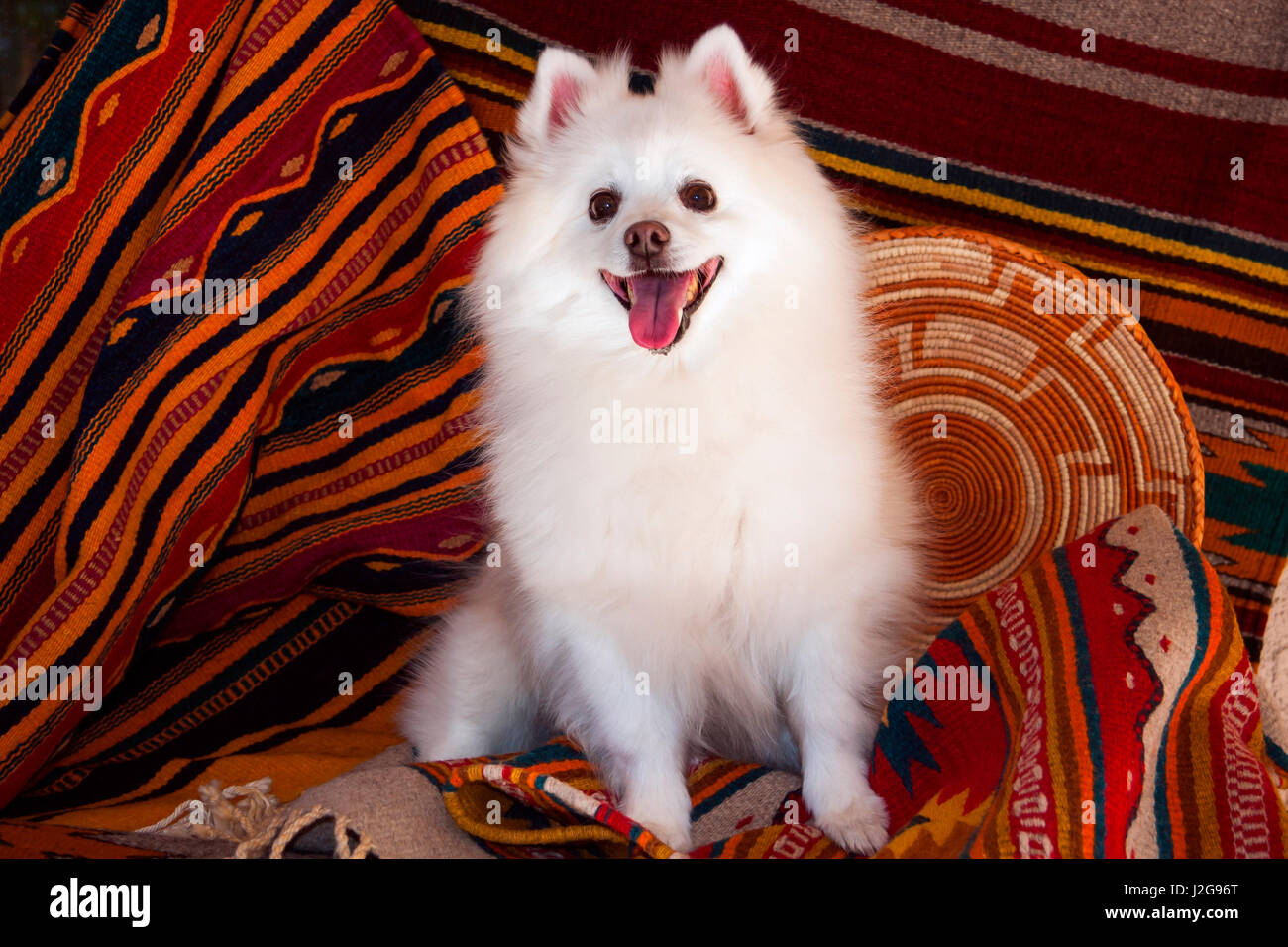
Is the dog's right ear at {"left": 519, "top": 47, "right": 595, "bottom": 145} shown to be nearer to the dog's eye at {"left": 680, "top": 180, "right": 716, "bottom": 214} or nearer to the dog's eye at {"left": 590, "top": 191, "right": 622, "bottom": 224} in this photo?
the dog's eye at {"left": 590, "top": 191, "right": 622, "bottom": 224}

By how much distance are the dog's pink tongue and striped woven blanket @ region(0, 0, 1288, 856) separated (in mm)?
513

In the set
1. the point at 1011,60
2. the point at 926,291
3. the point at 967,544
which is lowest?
the point at 967,544

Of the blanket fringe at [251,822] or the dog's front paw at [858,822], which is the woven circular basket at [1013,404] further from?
the blanket fringe at [251,822]

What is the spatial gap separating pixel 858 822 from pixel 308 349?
1607 mm

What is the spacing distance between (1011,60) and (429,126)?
1364mm

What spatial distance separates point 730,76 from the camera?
201 centimetres

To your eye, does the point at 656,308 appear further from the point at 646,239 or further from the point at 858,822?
the point at 858,822

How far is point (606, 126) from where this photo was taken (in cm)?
200

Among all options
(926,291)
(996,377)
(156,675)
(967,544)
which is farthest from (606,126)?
(156,675)

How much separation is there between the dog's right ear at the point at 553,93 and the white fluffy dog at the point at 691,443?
1cm

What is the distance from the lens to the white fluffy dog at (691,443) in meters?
1.86

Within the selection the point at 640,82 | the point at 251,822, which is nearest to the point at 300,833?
the point at 251,822

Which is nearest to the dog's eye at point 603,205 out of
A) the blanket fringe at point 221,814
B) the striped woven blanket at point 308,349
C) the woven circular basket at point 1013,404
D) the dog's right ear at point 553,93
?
the dog's right ear at point 553,93
